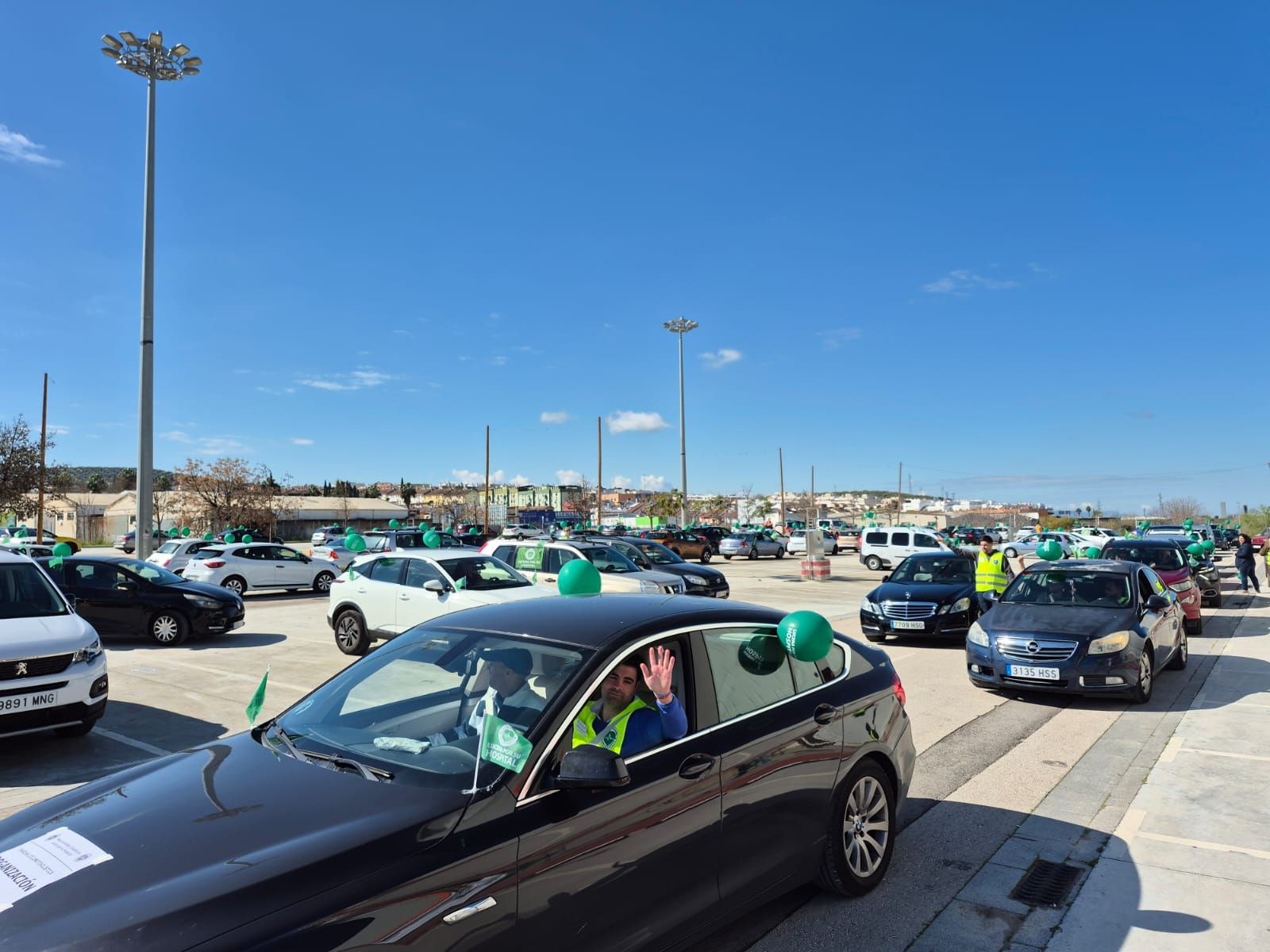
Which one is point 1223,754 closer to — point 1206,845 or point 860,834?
point 1206,845

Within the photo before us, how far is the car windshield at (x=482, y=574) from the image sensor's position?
11.9 meters

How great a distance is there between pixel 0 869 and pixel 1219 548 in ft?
190

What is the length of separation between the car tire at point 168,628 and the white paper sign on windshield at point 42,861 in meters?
11.9

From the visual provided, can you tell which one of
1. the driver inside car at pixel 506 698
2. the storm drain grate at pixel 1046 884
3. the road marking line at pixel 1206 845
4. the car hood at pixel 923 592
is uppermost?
the driver inside car at pixel 506 698

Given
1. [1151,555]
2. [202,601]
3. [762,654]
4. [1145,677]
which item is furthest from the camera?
[1151,555]

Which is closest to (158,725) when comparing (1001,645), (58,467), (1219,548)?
(1001,645)

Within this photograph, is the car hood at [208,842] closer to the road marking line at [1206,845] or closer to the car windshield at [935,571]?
the road marking line at [1206,845]

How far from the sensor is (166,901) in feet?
7.16

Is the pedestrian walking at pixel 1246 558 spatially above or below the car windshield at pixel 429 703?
below

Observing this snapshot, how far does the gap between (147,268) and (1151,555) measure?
22.6 m

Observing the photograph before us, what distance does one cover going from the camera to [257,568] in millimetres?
21359

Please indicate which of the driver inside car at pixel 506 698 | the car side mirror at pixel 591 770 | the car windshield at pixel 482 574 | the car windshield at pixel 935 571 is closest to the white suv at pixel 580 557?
the car windshield at pixel 482 574

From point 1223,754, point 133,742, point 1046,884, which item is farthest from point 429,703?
point 1223,754

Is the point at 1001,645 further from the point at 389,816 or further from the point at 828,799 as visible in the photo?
the point at 389,816
